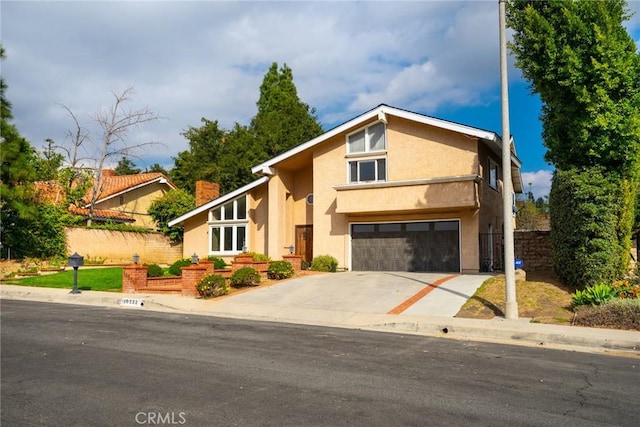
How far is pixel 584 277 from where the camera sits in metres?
14.1

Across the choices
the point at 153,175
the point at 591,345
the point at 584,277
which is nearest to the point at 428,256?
the point at 584,277

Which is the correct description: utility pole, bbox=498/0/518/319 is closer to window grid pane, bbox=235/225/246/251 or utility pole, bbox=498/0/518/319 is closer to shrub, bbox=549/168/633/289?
shrub, bbox=549/168/633/289

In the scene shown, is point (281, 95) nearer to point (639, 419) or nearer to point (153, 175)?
point (153, 175)

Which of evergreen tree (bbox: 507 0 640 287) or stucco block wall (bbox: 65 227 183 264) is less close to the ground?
evergreen tree (bbox: 507 0 640 287)

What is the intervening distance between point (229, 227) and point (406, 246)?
1047 cm

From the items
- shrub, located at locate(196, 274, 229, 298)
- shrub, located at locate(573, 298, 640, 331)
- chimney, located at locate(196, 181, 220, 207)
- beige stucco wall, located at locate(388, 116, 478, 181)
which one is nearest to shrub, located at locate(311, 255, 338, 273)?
beige stucco wall, located at locate(388, 116, 478, 181)

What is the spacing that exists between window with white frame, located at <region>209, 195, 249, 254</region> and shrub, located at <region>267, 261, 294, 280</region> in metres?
7.17

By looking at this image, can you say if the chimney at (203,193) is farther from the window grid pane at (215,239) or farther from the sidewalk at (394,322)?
the sidewalk at (394,322)

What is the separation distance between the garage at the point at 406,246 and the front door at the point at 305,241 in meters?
3.00

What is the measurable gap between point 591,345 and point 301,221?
17.7m

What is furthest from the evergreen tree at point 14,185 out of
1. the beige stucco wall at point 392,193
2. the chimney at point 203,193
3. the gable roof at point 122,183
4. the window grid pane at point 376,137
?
the window grid pane at point 376,137

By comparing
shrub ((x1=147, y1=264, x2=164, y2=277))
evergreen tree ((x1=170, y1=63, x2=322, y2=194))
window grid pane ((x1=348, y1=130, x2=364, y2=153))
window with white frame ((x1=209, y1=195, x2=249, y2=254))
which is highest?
evergreen tree ((x1=170, y1=63, x2=322, y2=194))

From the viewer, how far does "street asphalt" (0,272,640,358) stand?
1066cm

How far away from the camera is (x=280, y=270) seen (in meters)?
20.3
